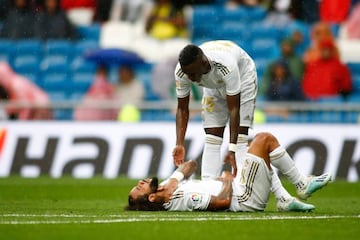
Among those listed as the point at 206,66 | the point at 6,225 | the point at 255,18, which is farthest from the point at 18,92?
the point at 6,225

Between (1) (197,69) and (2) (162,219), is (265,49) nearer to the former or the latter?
(1) (197,69)

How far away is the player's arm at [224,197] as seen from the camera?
11523 mm

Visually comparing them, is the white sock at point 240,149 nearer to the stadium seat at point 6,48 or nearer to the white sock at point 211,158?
the white sock at point 211,158

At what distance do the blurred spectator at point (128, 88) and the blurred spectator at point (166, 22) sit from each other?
1.71m

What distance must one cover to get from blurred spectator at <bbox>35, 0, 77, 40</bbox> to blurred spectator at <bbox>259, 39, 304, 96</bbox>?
553cm

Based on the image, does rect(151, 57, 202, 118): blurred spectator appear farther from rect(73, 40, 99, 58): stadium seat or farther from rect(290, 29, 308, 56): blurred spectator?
rect(290, 29, 308, 56): blurred spectator

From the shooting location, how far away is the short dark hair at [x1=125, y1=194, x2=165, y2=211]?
11.6m

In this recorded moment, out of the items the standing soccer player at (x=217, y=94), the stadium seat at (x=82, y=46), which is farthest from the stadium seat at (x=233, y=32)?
the standing soccer player at (x=217, y=94)

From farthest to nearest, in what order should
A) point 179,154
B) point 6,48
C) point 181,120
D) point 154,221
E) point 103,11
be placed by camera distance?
1. point 103,11
2. point 6,48
3. point 181,120
4. point 179,154
5. point 154,221

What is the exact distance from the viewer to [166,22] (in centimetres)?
2427

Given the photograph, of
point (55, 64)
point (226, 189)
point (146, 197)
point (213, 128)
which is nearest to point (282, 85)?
point (55, 64)

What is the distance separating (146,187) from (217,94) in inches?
85.4

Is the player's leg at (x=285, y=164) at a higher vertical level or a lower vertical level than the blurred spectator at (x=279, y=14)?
lower

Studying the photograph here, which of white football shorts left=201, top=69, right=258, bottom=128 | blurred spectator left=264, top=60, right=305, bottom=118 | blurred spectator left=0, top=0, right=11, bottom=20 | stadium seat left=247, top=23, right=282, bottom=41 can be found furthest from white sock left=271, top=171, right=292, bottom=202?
blurred spectator left=0, top=0, right=11, bottom=20
